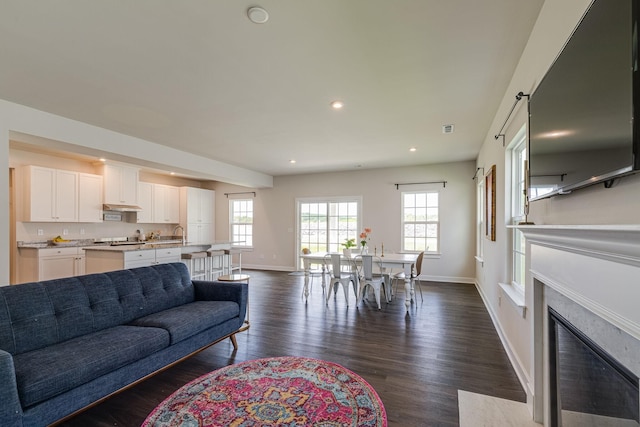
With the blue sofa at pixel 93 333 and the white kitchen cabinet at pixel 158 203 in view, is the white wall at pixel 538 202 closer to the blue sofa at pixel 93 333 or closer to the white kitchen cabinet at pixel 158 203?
the blue sofa at pixel 93 333

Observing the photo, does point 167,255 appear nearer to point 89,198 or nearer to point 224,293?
point 89,198

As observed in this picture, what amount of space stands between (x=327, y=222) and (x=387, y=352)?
4.98 m

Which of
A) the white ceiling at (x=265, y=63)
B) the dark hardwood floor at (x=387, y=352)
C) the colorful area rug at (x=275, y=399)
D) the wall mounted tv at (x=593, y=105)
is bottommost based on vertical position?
the dark hardwood floor at (x=387, y=352)

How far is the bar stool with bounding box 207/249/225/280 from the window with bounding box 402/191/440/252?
4.08 metres

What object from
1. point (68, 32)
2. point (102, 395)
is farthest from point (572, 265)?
point (68, 32)

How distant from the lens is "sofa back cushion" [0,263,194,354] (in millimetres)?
1995

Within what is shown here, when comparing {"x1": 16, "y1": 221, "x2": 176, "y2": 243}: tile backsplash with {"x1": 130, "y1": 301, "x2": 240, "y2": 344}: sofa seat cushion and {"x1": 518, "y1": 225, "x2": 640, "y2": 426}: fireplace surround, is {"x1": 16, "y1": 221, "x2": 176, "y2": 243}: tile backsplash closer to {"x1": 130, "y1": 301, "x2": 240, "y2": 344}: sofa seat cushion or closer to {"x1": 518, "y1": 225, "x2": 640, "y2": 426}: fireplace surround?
{"x1": 130, "y1": 301, "x2": 240, "y2": 344}: sofa seat cushion

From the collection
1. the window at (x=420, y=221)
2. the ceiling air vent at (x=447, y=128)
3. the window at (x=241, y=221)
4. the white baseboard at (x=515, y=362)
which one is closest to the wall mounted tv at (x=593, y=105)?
the white baseboard at (x=515, y=362)

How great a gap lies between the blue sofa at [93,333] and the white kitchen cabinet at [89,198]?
4169mm

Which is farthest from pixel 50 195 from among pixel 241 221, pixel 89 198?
pixel 241 221

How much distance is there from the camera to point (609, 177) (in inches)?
39.5

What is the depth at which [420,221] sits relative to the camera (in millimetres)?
6883

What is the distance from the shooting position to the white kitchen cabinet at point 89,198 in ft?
19.4

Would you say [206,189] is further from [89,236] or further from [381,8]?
[381,8]
